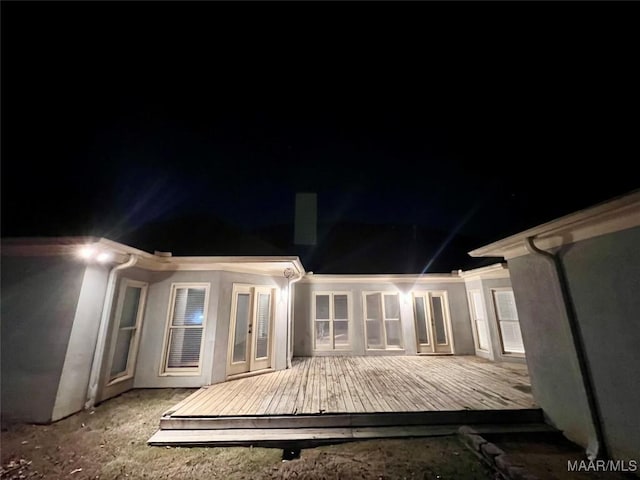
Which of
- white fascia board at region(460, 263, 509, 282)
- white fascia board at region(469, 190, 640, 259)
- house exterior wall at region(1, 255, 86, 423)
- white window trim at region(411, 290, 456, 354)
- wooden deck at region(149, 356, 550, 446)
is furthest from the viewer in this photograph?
white window trim at region(411, 290, 456, 354)

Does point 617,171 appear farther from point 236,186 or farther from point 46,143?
point 46,143

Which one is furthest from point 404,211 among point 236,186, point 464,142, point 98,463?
point 98,463

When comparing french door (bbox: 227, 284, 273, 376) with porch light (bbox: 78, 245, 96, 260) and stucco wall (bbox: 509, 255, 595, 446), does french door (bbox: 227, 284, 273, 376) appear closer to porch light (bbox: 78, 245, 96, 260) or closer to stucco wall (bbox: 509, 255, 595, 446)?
porch light (bbox: 78, 245, 96, 260)

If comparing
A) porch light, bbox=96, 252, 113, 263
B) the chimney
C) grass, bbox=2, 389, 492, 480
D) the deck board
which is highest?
the chimney

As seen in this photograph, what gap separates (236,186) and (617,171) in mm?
9328

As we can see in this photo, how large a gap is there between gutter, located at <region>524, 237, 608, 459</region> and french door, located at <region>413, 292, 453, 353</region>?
4.91 m

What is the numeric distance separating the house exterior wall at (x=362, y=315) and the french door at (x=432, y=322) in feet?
0.54

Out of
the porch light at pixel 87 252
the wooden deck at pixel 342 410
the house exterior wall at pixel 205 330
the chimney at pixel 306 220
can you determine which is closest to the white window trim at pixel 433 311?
the wooden deck at pixel 342 410

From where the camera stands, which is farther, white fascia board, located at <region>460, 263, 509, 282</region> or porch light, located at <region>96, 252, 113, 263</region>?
white fascia board, located at <region>460, 263, 509, 282</region>

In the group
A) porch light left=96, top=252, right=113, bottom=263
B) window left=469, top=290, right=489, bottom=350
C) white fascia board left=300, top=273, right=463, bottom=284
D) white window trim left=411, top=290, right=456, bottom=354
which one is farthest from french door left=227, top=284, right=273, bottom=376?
window left=469, top=290, right=489, bottom=350

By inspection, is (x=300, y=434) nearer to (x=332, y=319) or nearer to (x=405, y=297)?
(x=332, y=319)

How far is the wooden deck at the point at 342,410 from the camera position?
2.77 meters

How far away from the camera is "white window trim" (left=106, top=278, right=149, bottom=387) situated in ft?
12.9

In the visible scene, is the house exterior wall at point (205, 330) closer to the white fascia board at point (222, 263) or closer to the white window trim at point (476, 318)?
the white fascia board at point (222, 263)
